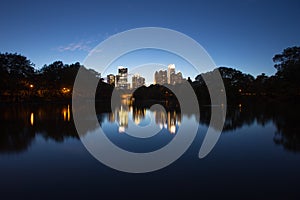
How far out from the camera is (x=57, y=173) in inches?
185

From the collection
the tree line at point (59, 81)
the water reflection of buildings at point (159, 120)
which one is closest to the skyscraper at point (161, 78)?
the tree line at point (59, 81)

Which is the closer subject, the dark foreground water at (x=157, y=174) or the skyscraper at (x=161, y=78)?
the dark foreground water at (x=157, y=174)

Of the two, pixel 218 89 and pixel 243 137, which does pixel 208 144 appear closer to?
pixel 243 137

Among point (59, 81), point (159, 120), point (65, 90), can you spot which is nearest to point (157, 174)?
point (159, 120)

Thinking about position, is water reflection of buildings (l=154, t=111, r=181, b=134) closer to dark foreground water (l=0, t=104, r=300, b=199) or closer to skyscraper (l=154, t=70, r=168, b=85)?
dark foreground water (l=0, t=104, r=300, b=199)

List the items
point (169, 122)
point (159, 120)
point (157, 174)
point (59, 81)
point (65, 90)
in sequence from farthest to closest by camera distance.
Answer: point (65, 90) → point (59, 81) → point (159, 120) → point (169, 122) → point (157, 174)

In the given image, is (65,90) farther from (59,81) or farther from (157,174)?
(157,174)

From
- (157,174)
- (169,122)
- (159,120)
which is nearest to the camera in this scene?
(157,174)

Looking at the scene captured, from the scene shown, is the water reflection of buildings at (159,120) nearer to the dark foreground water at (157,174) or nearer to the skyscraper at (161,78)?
the dark foreground water at (157,174)

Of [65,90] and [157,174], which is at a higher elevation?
[65,90]

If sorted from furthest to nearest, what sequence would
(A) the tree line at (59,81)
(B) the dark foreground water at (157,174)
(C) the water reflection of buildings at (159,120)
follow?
1. (A) the tree line at (59,81)
2. (C) the water reflection of buildings at (159,120)
3. (B) the dark foreground water at (157,174)

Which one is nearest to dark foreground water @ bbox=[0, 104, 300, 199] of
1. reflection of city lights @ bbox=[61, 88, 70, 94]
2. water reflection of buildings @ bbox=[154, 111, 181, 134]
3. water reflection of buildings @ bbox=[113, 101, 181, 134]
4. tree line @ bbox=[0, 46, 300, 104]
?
water reflection of buildings @ bbox=[154, 111, 181, 134]

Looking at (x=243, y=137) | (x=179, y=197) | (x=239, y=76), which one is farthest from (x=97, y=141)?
(x=239, y=76)

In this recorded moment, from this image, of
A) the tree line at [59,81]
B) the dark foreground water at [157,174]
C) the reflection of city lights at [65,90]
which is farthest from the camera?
the reflection of city lights at [65,90]
